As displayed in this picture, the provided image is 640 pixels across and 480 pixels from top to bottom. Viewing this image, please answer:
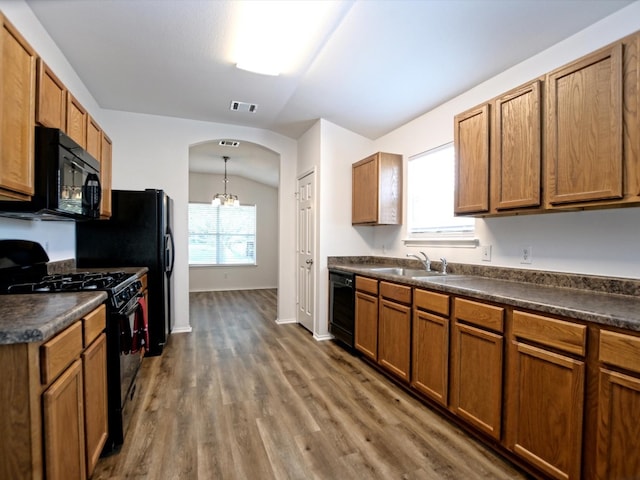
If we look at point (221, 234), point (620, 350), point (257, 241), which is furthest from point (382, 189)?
point (221, 234)

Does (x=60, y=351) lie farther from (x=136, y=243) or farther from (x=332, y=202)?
(x=332, y=202)

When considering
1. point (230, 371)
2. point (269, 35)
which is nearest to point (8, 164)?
point (269, 35)

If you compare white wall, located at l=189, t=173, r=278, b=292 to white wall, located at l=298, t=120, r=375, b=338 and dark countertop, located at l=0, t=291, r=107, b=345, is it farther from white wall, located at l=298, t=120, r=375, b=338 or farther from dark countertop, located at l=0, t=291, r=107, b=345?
dark countertop, located at l=0, t=291, r=107, b=345

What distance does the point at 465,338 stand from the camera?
2.05 metres

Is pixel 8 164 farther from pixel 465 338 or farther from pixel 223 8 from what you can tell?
pixel 465 338

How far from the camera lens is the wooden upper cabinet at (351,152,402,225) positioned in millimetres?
3629


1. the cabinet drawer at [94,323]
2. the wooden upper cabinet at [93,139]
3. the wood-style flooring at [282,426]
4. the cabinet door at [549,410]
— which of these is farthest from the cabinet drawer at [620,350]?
the wooden upper cabinet at [93,139]

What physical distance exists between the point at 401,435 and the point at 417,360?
1.86ft

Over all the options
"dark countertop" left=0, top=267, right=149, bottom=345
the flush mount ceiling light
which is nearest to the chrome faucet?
the flush mount ceiling light

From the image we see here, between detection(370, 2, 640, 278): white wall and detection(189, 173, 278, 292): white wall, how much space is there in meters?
5.33

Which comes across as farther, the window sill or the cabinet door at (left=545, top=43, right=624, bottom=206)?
the window sill

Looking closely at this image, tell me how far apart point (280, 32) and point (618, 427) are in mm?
2981

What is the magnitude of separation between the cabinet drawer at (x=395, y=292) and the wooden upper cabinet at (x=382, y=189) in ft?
3.25

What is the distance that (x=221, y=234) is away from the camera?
762cm
